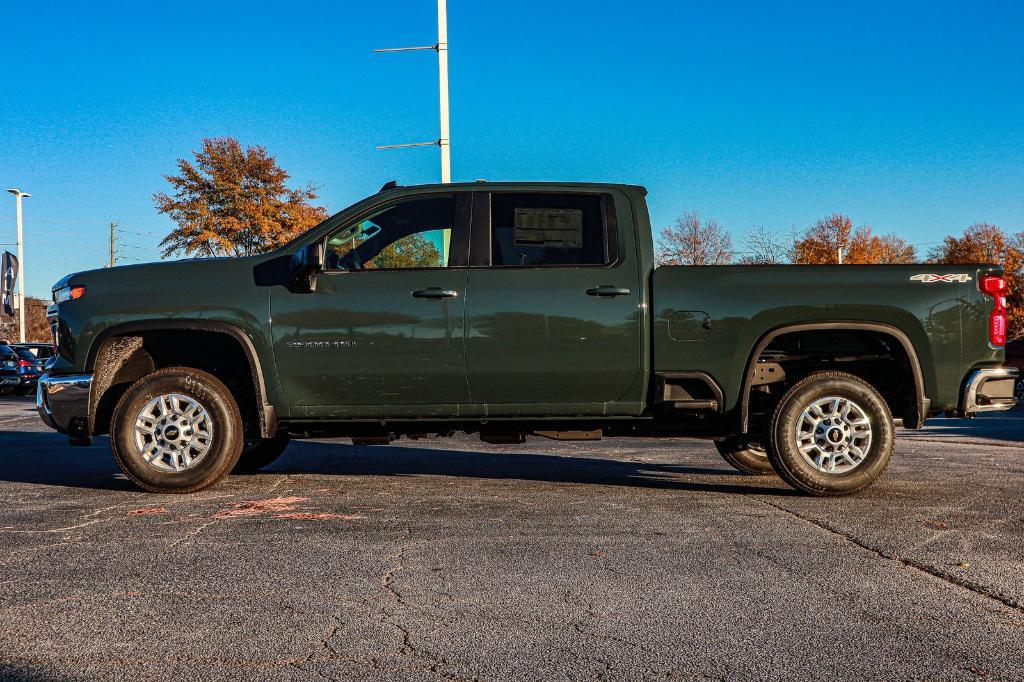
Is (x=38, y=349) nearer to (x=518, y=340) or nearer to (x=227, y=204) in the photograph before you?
(x=227, y=204)

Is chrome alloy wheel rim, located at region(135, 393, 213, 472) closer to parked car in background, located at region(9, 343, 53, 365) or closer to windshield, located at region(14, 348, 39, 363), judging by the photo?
windshield, located at region(14, 348, 39, 363)

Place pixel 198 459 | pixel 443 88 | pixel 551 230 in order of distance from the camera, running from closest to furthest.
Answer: pixel 198 459
pixel 551 230
pixel 443 88

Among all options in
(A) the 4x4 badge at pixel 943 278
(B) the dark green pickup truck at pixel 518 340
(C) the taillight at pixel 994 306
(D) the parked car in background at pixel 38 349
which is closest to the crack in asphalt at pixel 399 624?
(B) the dark green pickup truck at pixel 518 340

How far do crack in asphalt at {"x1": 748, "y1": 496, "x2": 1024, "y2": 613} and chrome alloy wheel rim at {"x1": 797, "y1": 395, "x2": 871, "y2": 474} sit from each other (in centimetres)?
75

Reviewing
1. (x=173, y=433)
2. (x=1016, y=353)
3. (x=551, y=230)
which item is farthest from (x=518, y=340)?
(x=1016, y=353)

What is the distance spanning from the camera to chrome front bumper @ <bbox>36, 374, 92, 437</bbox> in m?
6.21

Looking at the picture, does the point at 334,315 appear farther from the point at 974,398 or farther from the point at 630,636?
the point at 974,398

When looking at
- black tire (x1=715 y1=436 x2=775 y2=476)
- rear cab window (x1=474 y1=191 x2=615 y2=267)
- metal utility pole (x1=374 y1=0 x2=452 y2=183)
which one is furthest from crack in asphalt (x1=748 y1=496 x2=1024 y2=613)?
metal utility pole (x1=374 y1=0 x2=452 y2=183)

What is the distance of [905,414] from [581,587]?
350cm

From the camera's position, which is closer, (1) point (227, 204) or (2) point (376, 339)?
(2) point (376, 339)

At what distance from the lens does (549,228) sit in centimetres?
634

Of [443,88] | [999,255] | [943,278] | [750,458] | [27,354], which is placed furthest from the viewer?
[999,255]

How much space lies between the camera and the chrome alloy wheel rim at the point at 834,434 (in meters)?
6.07

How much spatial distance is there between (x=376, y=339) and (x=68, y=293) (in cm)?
220
